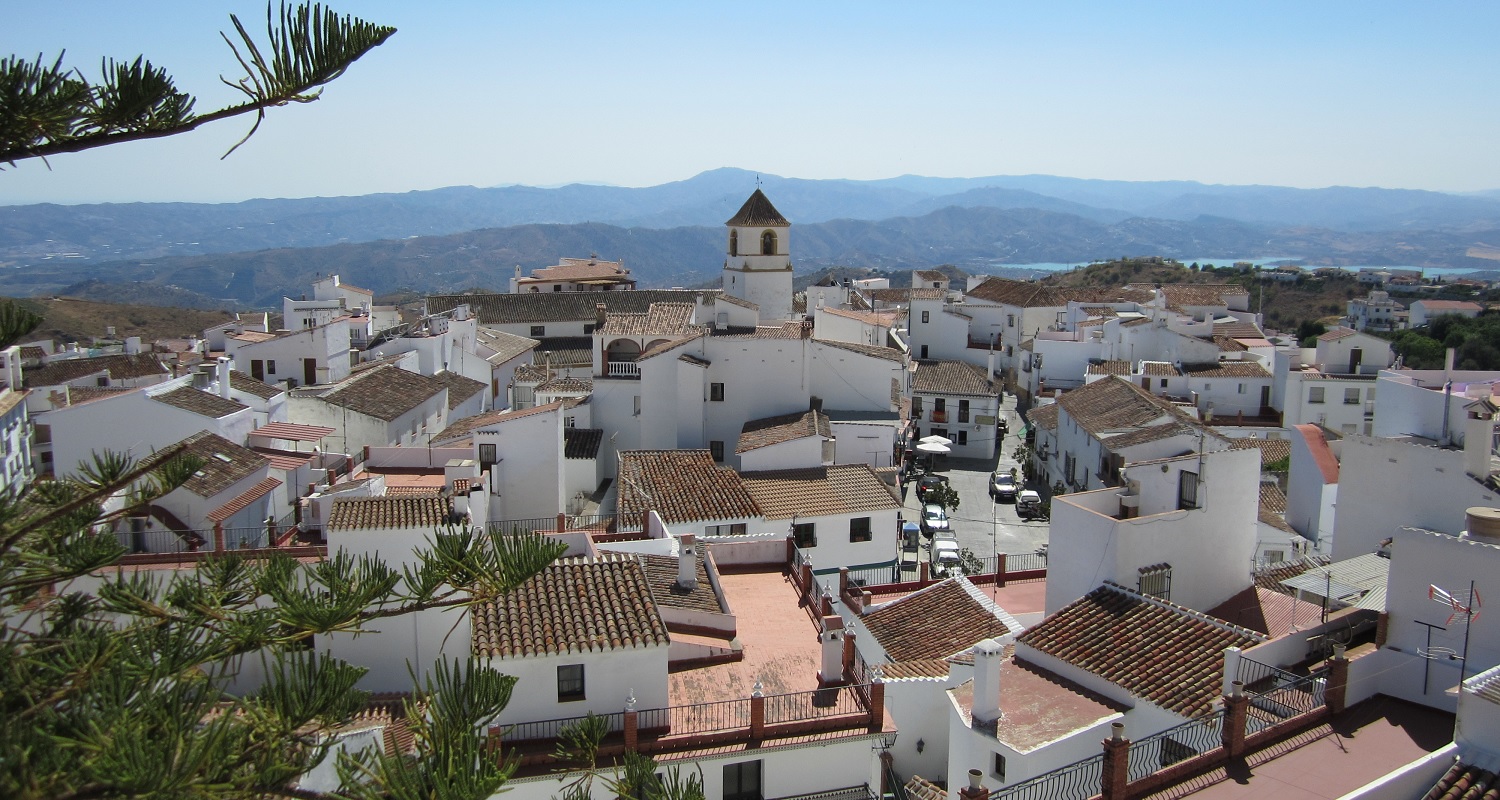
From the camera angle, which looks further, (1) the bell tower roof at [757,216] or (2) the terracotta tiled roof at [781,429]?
(1) the bell tower roof at [757,216]

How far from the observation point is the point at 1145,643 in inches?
480

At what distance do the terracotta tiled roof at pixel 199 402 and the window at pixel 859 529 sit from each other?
1298 centimetres

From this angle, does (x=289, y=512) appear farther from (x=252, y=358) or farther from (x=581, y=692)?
(x=252, y=358)

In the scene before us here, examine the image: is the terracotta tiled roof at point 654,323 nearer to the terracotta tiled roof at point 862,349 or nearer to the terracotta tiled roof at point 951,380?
A: the terracotta tiled roof at point 862,349

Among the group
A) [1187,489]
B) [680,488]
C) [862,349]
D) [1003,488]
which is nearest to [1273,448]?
[1003,488]

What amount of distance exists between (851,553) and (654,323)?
37.8 ft

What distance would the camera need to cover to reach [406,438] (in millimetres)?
27641

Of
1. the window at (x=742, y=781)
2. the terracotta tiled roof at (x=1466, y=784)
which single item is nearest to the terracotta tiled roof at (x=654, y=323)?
the window at (x=742, y=781)

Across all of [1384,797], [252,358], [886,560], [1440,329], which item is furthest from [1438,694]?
[1440,329]

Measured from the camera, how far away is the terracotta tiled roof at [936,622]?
1466 cm

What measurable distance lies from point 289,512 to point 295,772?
15896mm

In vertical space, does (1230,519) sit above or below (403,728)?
above

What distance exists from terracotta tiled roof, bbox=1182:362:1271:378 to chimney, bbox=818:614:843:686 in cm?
2835

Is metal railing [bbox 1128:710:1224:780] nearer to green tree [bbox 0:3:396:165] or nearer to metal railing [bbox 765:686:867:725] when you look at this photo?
metal railing [bbox 765:686:867:725]
